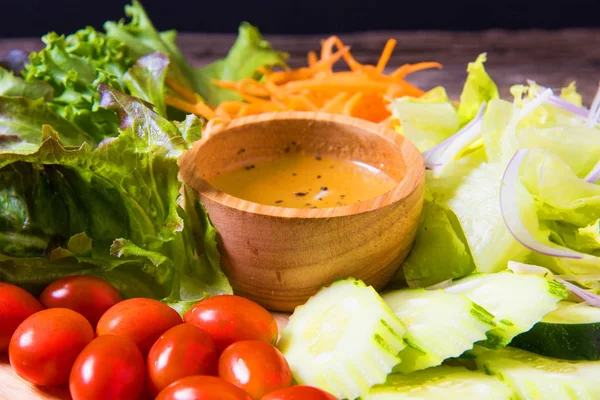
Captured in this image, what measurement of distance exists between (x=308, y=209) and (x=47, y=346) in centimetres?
86

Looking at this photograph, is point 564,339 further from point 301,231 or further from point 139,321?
point 139,321

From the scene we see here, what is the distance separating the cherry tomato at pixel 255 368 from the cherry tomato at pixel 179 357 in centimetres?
5

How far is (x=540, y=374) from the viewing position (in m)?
2.10

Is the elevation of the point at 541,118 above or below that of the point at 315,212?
above

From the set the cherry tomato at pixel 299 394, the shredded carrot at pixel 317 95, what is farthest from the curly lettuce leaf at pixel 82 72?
the cherry tomato at pixel 299 394

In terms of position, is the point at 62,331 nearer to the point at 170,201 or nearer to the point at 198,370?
the point at 198,370

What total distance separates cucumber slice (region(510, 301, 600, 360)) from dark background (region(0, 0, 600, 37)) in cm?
426

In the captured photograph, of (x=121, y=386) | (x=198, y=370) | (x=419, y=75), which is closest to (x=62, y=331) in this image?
(x=121, y=386)

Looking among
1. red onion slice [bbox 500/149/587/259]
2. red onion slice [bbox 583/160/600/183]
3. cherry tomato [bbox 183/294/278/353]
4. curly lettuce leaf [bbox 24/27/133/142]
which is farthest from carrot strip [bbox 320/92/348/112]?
cherry tomato [bbox 183/294/278/353]

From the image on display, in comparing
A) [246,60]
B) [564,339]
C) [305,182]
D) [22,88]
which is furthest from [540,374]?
[246,60]

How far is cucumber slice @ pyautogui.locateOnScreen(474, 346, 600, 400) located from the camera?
2053mm

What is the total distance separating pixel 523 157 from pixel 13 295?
5.63 feet

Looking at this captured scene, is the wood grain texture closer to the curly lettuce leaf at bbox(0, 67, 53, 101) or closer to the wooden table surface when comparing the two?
the wooden table surface

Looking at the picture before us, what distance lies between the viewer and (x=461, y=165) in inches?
114
